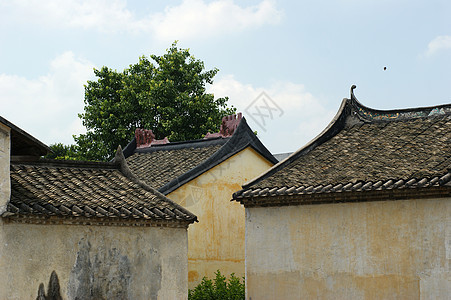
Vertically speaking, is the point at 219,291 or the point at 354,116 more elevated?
the point at 354,116

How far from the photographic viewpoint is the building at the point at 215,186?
1661 cm

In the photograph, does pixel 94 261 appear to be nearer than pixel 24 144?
Yes

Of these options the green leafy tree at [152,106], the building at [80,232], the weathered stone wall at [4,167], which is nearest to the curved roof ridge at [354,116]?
the building at [80,232]

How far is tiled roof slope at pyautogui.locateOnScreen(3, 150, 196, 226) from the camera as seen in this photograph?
10.6m

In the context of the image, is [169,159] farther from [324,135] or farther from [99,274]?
[99,274]

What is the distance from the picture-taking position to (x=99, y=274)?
11141 millimetres

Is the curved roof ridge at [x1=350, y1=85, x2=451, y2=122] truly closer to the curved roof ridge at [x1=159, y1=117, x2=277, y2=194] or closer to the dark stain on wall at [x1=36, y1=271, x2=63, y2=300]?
the curved roof ridge at [x1=159, y1=117, x2=277, y2=194]

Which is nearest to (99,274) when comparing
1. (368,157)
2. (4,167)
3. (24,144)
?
(4,167)

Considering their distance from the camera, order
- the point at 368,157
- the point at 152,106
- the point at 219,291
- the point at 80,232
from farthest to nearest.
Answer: the point at 152,106 < the point at 219,291 < the point at 368,157 < the point at 80,232

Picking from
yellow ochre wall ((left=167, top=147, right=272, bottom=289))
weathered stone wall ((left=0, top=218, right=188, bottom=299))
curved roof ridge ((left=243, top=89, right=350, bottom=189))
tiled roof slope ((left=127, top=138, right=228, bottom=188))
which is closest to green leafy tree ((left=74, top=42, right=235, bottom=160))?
tiled roof slope ((left=127, top=138, right=228, bottom=188))

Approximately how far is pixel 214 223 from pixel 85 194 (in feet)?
19.2

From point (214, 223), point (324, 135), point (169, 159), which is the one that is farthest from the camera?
point (169, 159)

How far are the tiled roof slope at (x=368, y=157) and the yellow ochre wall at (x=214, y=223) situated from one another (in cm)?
335

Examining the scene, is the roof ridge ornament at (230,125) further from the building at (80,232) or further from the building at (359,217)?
the building at (80,232)
